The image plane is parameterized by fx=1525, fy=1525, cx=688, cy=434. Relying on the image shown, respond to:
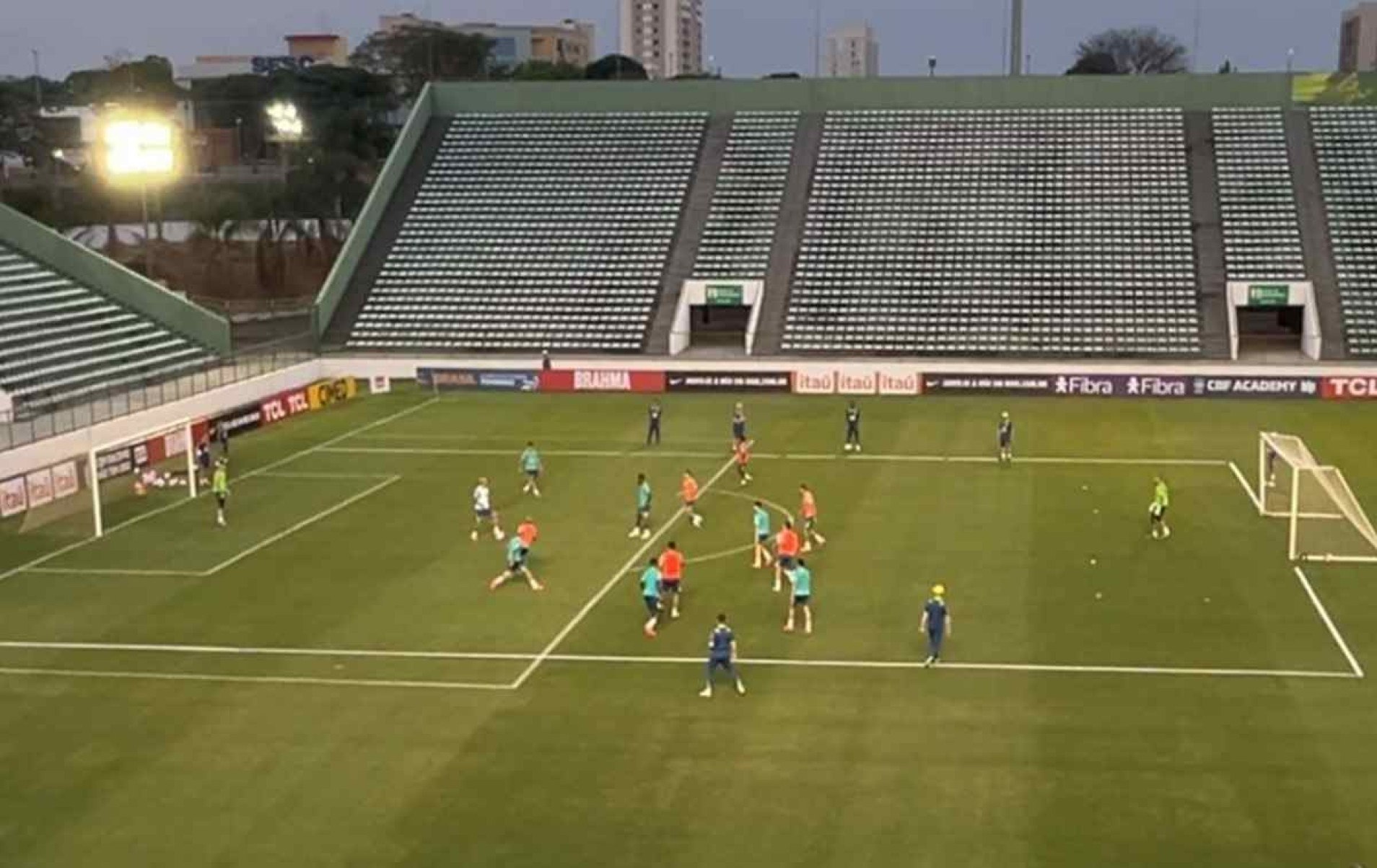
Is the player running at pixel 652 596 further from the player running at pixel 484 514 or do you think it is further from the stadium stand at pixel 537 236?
the stadium stand at pixel 537 236

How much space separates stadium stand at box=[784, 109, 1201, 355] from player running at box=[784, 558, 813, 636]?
33.8m

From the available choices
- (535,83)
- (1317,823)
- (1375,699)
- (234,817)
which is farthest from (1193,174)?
(234,817)

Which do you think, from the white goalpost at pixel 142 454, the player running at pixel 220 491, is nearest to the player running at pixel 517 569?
the player running at pixel 220 491

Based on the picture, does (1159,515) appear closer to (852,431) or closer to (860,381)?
(852,431)

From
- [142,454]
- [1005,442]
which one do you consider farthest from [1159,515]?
[142,454]

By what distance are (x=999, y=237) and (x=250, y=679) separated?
4806cm

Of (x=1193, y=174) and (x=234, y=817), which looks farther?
(x=1193, y=174)

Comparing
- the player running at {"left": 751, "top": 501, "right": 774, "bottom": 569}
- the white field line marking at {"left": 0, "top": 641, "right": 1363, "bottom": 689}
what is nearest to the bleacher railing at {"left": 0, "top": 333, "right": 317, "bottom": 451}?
the white field line marking at {"left": 0, "top": 641, "right": 1363, "bottom": 689}

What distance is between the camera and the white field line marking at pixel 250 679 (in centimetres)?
2295

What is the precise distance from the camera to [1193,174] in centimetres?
6756

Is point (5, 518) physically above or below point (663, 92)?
below

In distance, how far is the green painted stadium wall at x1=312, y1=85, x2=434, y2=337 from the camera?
63.9 meters

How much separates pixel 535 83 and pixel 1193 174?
1272 inches

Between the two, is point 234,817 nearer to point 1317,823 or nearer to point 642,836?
point 642,836
